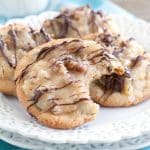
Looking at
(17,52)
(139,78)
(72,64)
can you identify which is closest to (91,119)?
(72,64)

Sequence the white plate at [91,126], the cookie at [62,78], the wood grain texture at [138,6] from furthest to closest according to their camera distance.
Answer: the wood grain texture at [138,6] → the cookie at [62,78] → the white plate at [91,126]

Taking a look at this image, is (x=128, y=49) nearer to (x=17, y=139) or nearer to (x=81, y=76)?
(x=81, y=76)

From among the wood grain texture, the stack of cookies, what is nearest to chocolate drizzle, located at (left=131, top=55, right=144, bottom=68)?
the stack of cookies

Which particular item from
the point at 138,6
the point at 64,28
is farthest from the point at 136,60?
the point at 138,6

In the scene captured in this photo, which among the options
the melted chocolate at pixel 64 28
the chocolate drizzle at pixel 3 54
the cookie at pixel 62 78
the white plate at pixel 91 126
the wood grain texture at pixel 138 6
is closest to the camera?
the white plate at pixel 91 126

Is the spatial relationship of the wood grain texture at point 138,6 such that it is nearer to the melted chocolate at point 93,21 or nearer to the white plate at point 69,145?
the melted chocolate at point 93,21

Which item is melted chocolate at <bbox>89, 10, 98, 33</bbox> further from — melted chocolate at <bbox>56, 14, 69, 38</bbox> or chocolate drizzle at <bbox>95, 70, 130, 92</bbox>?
chocolate drizzle at <bbox>95, 70, 130, 92</bbox>

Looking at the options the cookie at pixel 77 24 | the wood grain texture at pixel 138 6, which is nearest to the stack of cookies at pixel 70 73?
the cookie at pixel 77 24
